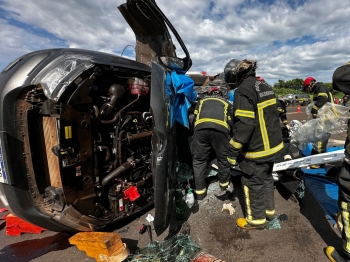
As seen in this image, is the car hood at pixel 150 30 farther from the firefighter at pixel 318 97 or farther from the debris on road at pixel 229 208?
the firefighter at pixel 318 97

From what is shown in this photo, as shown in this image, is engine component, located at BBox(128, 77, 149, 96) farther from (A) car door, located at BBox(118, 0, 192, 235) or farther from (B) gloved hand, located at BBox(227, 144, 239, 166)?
(B) gloved hand, located at BBox(227, 144, 239, 166)

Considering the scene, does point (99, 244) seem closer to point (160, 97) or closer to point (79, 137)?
point (79, 137)

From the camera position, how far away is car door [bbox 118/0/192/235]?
2.11 m

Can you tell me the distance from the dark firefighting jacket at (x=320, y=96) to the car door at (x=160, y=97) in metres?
3.53

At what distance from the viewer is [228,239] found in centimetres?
257

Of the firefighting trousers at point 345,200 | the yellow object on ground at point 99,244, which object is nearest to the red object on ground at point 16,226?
the yellow object on ground at point 99,244

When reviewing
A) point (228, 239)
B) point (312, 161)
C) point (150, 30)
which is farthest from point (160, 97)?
point (312, 161)

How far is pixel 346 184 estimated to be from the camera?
198 cm

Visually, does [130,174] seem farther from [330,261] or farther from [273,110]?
[330,261]

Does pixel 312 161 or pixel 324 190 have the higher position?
pixel 312 161

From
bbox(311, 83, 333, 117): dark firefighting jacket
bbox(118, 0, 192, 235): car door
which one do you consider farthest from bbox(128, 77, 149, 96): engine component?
bbox(311, 83, 333, 117): dark firefighting jacket

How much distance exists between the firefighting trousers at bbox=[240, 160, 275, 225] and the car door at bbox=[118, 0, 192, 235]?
90 centimetres

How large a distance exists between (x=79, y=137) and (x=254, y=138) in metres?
1.86

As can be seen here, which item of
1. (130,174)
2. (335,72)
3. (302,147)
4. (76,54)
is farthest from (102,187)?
→ (302,147)
